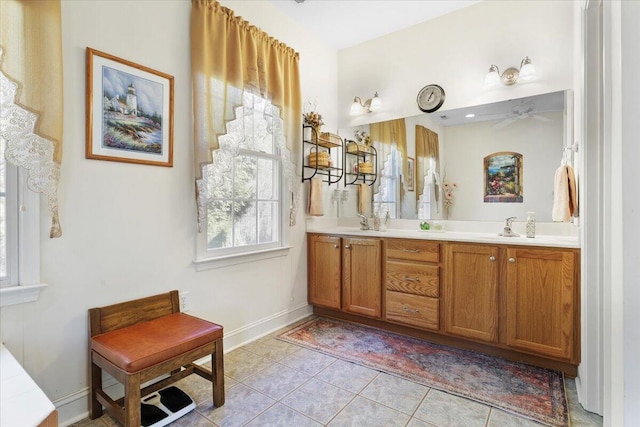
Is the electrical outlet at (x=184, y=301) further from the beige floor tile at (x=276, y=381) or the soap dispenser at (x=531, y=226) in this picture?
the soap dispenser at (x=531, y=226)

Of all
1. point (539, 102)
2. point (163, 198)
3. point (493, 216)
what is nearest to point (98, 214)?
point (163, 198)

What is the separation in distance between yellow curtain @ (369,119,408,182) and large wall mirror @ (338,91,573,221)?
13 millimetres

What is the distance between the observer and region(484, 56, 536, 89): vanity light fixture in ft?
8.62

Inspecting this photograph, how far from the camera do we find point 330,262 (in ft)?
10.5

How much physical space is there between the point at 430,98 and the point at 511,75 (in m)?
0.68

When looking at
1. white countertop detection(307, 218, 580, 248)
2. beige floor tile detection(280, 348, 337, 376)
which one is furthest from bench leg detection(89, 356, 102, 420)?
white countertop detection(307, 218, 580, 248)

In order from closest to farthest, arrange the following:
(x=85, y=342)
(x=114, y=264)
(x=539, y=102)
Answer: (x=85, y=342) < (x=114, y=264) < (x=539, y=102)

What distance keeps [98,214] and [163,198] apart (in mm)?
386

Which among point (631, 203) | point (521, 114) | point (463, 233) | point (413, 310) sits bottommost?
point (413, 310)

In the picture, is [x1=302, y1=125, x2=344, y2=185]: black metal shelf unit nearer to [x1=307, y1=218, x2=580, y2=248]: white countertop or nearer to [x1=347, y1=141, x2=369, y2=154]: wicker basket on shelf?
[x1=347, y1=141, x2=369, y2=154]: wicker basket on shelf

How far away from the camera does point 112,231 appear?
1.88 metres

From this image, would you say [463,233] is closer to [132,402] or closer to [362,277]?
[362,277]

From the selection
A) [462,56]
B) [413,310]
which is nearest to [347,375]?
[413,310]

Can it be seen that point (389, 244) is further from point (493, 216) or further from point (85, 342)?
point (85, 342)
